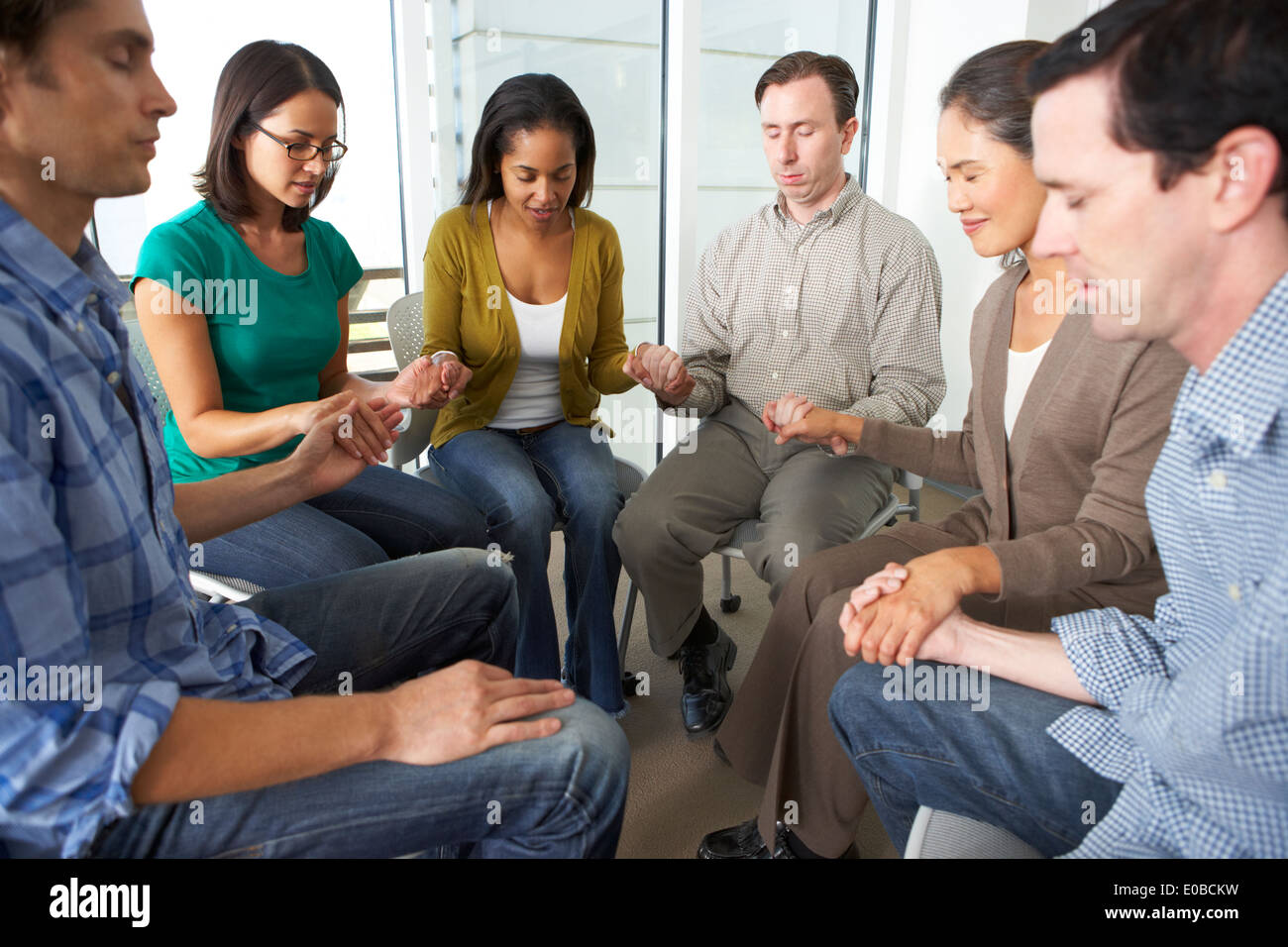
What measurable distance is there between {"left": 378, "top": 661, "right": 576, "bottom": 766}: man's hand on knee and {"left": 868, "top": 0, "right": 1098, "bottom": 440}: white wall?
3.04 meters

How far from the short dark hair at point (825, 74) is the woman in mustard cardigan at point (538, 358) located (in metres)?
0.50

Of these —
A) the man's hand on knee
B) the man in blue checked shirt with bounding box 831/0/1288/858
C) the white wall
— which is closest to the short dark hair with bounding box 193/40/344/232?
the man's hand on knee

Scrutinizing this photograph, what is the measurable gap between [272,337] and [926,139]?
2.93m

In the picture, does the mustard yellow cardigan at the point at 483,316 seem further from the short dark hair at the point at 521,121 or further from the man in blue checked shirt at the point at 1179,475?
the man in blue checked shirt at the point at 1179,475

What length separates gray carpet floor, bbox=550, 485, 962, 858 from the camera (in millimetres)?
1844

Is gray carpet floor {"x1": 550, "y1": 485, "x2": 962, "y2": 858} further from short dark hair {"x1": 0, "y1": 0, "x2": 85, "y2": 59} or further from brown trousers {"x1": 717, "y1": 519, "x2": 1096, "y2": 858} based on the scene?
short dark hair {"x1": 0, "y1": 0, "x2": 85, "y2": 59}

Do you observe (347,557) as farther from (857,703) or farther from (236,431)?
(857,703)

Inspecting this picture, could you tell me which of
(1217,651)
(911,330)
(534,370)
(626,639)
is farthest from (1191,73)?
(626,639)

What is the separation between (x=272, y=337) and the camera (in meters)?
1.87

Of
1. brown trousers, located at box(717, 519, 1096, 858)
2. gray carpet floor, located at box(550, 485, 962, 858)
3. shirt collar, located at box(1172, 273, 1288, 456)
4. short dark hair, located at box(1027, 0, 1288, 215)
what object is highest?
short dark hair, located at box(1027, 0, 1288, 215)

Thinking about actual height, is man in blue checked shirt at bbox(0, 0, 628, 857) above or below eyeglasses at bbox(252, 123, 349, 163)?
below
